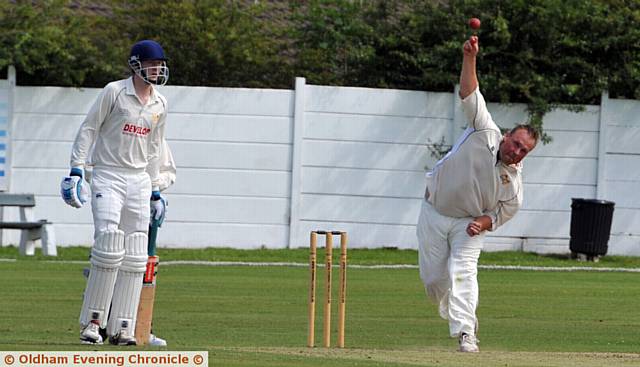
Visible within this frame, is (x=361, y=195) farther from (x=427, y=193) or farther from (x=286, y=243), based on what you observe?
(x=427, y=193)

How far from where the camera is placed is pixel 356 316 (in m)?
12.5

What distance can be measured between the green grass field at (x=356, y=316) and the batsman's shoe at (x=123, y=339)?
0.91 feet

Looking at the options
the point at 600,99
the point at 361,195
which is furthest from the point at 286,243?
the point at 600,99

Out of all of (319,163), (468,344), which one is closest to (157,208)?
(468,344)

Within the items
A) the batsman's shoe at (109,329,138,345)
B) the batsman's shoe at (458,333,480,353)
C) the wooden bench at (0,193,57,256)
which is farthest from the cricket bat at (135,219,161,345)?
the wooden bench at (0,193,57,256)

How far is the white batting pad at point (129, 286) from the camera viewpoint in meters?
9.12

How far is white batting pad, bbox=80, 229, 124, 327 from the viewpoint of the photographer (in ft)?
29.4

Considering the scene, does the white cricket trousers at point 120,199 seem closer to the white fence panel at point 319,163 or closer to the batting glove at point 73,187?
the batting glove at point 73,187

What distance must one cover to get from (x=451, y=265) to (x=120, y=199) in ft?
7.70

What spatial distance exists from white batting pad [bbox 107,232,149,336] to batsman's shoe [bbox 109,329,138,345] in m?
0.02

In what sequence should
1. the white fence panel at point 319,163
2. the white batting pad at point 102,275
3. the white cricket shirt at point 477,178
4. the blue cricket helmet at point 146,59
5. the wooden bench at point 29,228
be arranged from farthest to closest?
the white fence panel at point 319,163 < the wooden bench at point 29,228 < the white cricket shirt at point 477,178 < the blue cricket helmet at point 146,59 < the white batting pad at point 102,275

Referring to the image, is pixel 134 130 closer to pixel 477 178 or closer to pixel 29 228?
pixel 477 178

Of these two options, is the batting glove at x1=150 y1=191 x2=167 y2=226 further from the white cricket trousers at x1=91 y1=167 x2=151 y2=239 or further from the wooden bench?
the wooden bench

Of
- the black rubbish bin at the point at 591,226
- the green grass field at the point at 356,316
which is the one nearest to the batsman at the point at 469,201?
the green grass field at the point at 356,316
